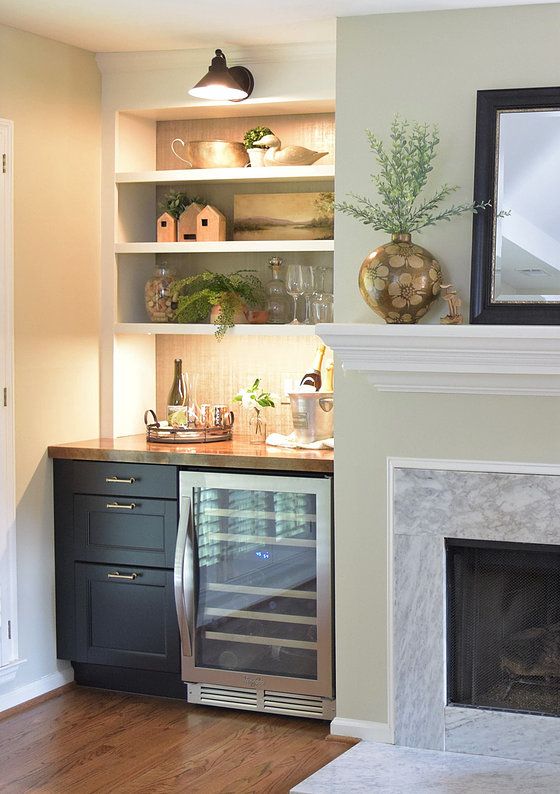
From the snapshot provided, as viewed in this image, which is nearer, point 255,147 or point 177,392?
point 255,147

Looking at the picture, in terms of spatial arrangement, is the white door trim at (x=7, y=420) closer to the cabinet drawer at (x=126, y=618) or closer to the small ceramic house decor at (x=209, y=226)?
the cabinet drawer at (x=126, y=618)

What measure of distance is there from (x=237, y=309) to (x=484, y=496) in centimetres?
137

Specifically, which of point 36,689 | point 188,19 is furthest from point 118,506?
point 188,19

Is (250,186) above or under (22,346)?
above

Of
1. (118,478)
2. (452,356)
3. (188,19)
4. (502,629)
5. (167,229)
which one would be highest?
(188,19)

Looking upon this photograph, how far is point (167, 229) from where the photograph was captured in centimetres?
472

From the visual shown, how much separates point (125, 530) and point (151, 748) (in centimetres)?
85

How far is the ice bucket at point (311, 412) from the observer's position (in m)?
4.27

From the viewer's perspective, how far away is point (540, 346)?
3.41 meters

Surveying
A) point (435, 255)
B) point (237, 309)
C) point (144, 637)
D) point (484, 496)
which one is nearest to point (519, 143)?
point (435, 255)

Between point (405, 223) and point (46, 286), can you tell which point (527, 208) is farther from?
point (46, 286)

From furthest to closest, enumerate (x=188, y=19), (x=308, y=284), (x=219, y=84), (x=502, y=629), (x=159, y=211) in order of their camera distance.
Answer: (x=159, y=211) < (x=308, y=284) < (x=219, y=84) < (x=188, y=19) < (x=502, y=629)

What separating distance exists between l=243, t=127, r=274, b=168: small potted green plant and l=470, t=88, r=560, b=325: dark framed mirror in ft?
3.64

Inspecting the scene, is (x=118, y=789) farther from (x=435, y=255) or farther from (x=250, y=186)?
(x=250, y=186)
